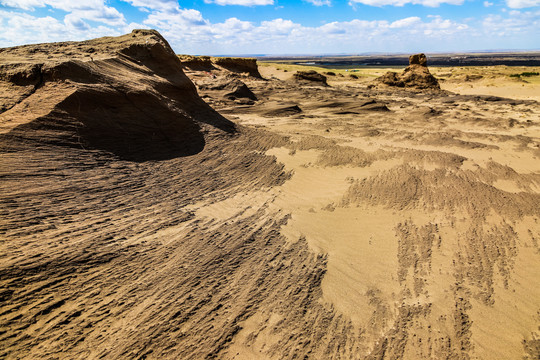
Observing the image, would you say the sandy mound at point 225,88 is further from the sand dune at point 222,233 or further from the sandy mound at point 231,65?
the sandy mound at point 231,65

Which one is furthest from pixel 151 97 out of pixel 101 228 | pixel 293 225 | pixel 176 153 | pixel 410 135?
pixel 410 135

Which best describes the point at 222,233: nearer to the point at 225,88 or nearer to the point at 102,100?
the point at 102,100

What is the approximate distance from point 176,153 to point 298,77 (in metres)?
23.3

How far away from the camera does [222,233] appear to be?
391 cm

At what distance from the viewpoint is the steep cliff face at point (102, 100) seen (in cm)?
450

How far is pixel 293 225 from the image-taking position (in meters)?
4.34

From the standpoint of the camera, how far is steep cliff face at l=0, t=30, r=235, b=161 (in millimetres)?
4496

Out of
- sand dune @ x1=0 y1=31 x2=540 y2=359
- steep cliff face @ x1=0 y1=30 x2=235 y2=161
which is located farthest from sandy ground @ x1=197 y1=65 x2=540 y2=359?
steep cliff face @ x1=0 y1=30 x2=235 y2=161

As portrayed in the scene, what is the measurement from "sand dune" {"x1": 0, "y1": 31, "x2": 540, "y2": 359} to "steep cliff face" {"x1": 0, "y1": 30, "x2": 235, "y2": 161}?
0.03 meters

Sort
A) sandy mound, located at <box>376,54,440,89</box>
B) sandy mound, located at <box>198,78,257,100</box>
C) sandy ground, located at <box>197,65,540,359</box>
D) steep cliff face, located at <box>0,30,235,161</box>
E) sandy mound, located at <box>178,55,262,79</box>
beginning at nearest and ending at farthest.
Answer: sandy ground, located at <box>197,65,540,359</box>
steep cliff face, located at <box>0,30,235,161</box>
sandy mound, located at <box>198,78,257,100</box>
sandy mound, located at <box>376,54,440,89</box>
sandy mound, located at <box>178,55,262,79</box>

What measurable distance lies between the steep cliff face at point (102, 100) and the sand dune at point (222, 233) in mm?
34

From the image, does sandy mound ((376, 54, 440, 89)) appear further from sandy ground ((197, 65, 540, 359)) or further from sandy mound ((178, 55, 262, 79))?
sandy ground ((197, 65, 540, 359))

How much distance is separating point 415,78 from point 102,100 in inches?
936

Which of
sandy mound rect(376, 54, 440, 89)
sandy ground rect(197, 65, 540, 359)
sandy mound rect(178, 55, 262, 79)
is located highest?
sandy mound rect(178, 55, 262, 79)
